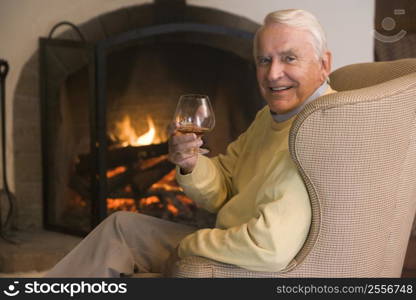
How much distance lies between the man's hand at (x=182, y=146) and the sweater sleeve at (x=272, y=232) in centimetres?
23

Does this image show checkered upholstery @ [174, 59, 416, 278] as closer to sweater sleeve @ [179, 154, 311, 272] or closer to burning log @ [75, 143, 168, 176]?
sweater sleeve @ [179, 154, 311, 272]

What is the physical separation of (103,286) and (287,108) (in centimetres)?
57

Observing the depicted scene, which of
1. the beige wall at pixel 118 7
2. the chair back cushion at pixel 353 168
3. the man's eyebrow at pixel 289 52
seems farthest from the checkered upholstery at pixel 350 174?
the beige wall at pixel 118 7

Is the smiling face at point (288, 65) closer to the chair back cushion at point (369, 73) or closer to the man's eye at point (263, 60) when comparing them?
the man's eye at point (263, 60)

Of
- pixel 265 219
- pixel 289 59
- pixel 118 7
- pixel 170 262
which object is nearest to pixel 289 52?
pixel 289 59

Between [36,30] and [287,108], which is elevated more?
[36,30]

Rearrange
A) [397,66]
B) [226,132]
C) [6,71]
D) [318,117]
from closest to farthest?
1. [318,117]
2. [397,66]
3. [6,71]
4. [226,132]

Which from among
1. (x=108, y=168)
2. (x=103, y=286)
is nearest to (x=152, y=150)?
(x=108, y=168)

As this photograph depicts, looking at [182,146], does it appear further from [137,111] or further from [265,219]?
[137,111]

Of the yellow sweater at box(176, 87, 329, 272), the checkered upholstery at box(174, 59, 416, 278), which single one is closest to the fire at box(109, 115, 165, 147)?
the yellow sweater at box(176, 87, 329, 272)

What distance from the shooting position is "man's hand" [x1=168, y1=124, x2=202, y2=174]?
150cm

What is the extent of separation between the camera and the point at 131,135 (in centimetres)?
290

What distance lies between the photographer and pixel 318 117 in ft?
4.14

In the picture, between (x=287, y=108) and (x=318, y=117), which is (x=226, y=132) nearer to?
(x=287, y=108)
